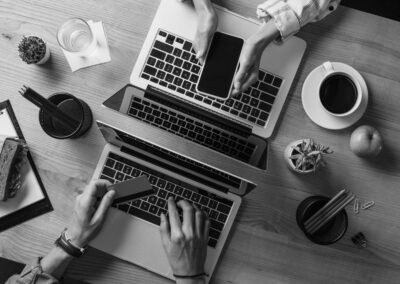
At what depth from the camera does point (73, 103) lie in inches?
→ 38.4

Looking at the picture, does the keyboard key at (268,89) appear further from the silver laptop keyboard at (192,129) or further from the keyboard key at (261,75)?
the silver laptop keyboard at (192,129)

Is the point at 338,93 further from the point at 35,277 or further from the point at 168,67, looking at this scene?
the point at 35,277

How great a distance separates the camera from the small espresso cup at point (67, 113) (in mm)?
958

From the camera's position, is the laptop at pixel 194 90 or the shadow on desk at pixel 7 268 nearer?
the laptop at pixel 194 90

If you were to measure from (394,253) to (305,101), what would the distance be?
47 centimetres

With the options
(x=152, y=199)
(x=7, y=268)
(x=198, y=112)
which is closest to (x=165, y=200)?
(x=152, y=199)

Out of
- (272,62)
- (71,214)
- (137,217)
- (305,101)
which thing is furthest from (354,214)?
(71,214)

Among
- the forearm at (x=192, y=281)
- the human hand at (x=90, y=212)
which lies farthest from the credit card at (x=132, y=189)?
the forearm at (x=192, y=281)

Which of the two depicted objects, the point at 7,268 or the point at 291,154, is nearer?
the point at 291,154

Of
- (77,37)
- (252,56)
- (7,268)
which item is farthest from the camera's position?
(7,268)

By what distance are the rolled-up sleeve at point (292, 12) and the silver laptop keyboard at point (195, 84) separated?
123 millimetres

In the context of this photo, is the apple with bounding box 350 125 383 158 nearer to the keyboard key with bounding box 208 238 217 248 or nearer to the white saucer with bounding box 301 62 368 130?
the white saucer with bounding box 301 62 368 130

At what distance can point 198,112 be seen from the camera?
94 cm

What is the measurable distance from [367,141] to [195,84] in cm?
46
